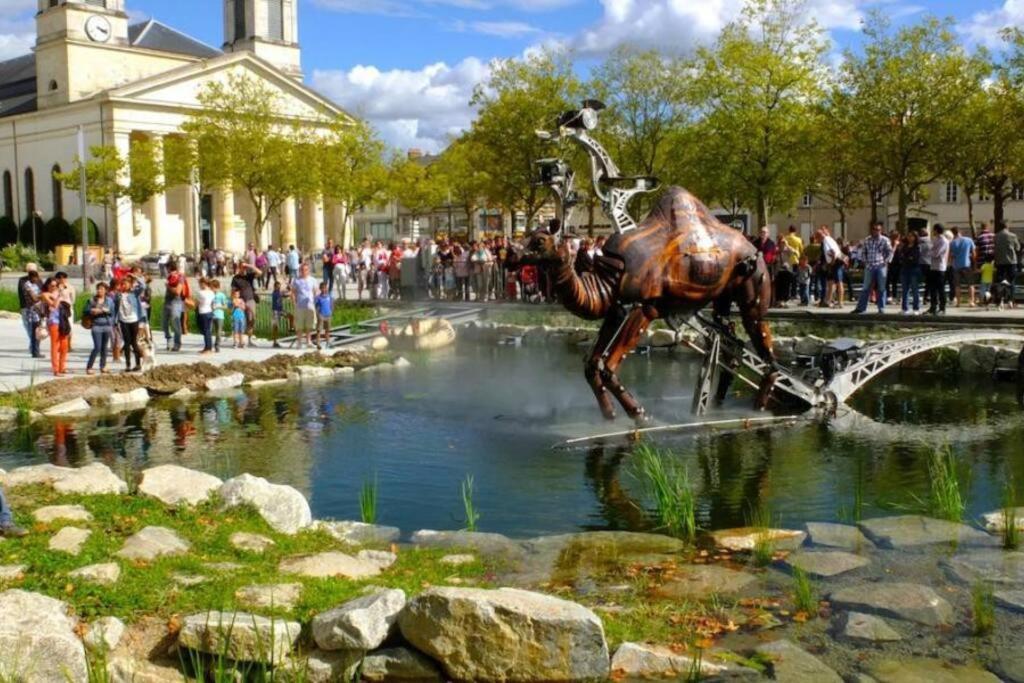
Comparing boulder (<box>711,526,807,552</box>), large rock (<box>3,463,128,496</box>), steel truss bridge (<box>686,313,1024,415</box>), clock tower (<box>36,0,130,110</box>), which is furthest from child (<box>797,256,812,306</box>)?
clock tower (<box>36,0,130,110</box>)

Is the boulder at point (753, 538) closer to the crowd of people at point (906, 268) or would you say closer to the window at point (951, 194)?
the crowd of people at point (906, 268)

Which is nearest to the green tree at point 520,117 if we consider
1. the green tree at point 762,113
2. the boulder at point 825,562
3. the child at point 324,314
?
the green tree at point 762,113

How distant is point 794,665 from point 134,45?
82409mm

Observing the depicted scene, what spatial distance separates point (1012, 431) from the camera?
48.2ft

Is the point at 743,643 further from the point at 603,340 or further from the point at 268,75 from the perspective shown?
the point at 268,75

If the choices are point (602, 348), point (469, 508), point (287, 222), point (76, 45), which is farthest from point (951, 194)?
point (469, 508)

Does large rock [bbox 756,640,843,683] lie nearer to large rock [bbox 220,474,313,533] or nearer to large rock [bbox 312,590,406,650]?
large rock [bbox 312,590,406,650]

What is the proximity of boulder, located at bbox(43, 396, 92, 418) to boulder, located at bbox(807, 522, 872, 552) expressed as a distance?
38.6 feet

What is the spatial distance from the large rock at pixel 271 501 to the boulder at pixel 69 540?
156 cm

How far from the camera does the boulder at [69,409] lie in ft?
53.6

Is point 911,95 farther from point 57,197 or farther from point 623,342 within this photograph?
point 57,197

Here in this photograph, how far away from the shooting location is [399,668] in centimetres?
637

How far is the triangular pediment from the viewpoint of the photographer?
70.3 m

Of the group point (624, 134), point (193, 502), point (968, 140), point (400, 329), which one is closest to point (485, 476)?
point (193, 502)
